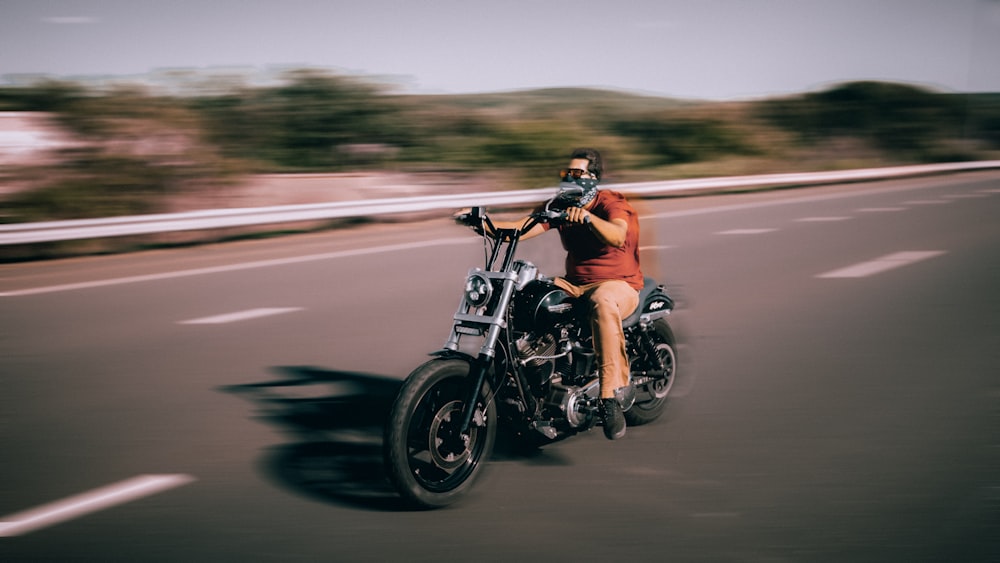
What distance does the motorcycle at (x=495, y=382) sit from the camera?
455 centimetres

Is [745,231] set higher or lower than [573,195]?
lower

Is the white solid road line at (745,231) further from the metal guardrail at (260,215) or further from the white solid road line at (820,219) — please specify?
the white solid road line at (820,219)

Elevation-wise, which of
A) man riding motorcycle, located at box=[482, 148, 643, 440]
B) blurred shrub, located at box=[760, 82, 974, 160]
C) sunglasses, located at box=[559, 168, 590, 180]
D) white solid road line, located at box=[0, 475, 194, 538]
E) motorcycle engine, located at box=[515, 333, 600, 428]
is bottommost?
blurred shrub, located at box=[760, 82, 974, 160]

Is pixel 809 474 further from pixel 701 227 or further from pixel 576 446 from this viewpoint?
pixel 701 227

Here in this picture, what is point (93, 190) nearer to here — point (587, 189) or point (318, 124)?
point (318, 124)

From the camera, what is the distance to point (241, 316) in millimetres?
9969

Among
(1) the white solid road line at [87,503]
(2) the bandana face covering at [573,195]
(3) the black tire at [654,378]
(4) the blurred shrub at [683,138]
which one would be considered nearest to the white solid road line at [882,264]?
(3) the black tire at [654,378]

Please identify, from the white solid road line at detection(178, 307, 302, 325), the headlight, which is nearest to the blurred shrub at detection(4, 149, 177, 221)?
the white solid road line at detection(178, 307, 302, 325)

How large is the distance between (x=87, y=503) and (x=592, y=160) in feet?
9.24

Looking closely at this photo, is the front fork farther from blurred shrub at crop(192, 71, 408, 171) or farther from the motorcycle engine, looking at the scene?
blurred shrub at crop(192, 71, 408, 171)

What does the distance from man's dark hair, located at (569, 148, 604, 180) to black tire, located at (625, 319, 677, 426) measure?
108 centimetres

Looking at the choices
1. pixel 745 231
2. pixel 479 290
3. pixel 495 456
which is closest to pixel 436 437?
pixel 479 290

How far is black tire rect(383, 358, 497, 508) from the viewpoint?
440 centimetres

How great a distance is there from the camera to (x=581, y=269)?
5.55 metres
